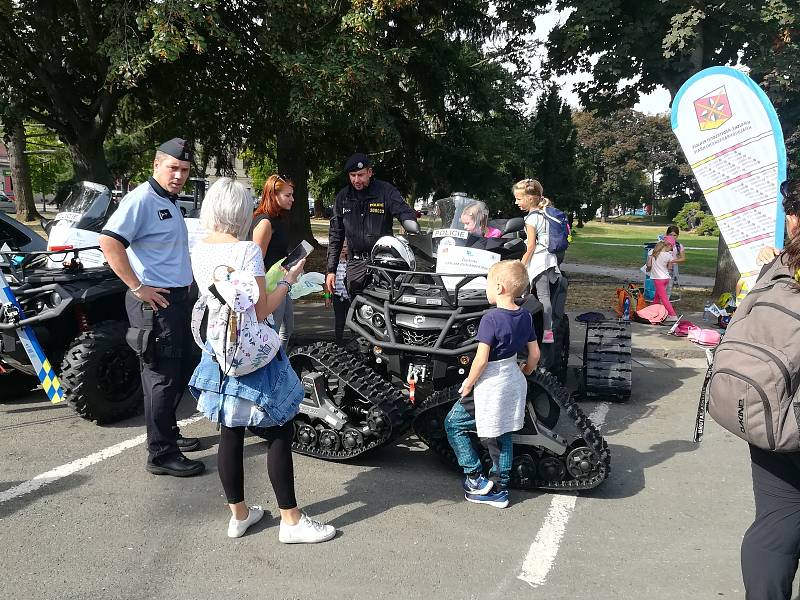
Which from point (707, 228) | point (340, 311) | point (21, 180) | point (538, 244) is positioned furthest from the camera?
point (707, 228)

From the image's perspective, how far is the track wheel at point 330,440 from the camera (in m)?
4.02

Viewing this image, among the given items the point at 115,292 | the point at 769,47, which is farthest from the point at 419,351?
the point at 769,47

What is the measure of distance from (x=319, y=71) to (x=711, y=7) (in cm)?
656

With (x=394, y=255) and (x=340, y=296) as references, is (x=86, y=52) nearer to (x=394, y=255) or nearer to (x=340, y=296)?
(x=340, y=296)

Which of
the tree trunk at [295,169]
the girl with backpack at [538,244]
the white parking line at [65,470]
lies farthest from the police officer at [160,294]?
the tree trunk at [295,169]

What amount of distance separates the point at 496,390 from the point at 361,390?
0.85 m

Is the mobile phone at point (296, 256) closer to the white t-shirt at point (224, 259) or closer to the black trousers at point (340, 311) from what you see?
the white t-shirt at point (224, 259)

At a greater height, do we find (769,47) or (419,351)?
(769,47)

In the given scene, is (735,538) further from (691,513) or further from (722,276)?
(722,276)

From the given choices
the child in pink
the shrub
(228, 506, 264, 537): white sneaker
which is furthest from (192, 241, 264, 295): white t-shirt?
the shrub

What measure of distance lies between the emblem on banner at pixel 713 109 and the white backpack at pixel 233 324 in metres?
4.39

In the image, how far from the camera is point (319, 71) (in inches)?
322

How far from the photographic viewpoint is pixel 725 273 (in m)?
11.6

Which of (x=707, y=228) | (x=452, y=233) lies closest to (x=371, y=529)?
(x=452, y=233)
